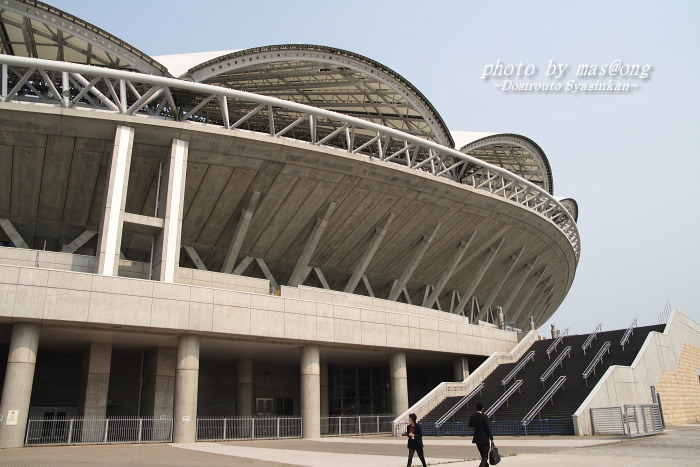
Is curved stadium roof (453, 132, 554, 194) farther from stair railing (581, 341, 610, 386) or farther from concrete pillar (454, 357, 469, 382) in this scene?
stair railing (581, 341, 610, 386)

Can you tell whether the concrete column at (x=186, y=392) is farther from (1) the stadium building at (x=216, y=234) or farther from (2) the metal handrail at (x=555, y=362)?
(2) the metal handrail at (x=555, y=362)

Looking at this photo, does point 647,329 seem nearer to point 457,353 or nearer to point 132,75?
point 457,353

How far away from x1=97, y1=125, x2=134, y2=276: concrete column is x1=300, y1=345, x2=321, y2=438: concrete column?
865 cm

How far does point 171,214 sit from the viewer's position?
23625mm

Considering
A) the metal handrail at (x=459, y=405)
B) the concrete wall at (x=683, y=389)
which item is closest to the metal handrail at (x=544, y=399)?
the metal handrail at (x=459, y=405)

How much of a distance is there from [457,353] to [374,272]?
348 inches

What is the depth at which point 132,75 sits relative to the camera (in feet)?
78.5

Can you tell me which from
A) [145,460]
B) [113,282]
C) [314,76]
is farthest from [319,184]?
[145,460]

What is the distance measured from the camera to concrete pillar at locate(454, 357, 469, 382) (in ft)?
99.2

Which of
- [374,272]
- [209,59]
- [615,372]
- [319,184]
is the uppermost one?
[209,59]

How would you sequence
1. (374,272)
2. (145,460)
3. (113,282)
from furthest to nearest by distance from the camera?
(374,272), (113,282), (145,460)

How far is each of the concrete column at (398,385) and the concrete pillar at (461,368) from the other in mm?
4571

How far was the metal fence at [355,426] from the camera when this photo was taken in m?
25.0

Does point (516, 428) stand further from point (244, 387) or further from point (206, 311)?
point (244, 387)
